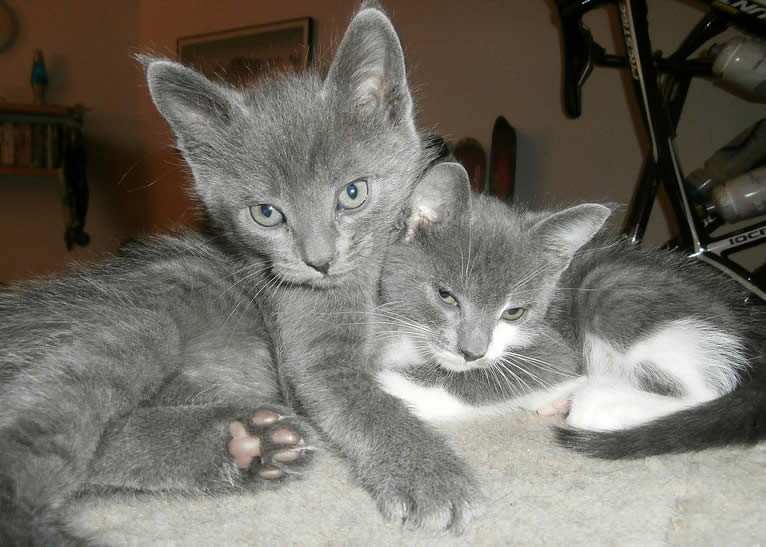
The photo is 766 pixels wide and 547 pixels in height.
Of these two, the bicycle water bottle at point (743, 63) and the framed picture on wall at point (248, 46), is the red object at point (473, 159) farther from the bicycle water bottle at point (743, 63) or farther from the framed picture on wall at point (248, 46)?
the framed picture on wall at point (248, 46)

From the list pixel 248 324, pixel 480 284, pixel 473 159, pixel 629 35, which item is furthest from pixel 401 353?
pixel 473 159

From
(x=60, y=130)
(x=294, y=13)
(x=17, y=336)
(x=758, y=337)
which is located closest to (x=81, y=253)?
(x=60, y=130)

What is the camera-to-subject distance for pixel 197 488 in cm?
93

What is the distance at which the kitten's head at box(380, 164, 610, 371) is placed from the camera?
123 centimetres

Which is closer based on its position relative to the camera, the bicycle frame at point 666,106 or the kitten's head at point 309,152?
the kitten's head at point 309,152

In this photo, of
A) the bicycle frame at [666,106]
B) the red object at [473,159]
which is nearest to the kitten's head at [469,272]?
the bicycle frame at [666,106]

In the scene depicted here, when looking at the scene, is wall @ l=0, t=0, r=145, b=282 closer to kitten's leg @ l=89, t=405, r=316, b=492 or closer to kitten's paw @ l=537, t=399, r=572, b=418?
kitten's leg @ l=89, t=405, r=316, b=492

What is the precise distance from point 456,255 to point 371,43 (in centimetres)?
48

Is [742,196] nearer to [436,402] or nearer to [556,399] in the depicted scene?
[556,399]

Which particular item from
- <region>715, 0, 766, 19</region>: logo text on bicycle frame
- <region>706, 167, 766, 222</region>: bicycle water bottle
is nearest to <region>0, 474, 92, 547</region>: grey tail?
<region>706, 167, 766, 222</region>: bicycle water bottle

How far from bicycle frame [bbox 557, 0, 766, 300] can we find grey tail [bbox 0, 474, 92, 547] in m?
1.93

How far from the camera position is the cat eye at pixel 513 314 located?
50.8 inches

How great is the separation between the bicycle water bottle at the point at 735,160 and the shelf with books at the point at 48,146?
451cm

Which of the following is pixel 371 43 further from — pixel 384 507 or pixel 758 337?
pixel 758 337
